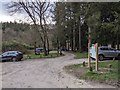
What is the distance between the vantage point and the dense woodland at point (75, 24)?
18.1 m

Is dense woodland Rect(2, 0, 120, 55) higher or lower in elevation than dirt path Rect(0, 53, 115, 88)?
higher

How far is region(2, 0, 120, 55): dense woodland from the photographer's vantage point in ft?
59.4

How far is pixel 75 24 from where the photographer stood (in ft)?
219

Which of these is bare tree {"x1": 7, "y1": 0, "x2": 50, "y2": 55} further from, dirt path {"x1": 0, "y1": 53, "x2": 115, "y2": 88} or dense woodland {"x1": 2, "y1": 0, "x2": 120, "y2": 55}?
dirt path {"x1": 0, "y1": 53, "x2": 115, "y2": 88}

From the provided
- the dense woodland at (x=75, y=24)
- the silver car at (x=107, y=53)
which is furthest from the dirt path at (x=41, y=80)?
the silver car at (x=107, y=53)

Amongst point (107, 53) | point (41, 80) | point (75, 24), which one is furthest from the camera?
point (75, 24)

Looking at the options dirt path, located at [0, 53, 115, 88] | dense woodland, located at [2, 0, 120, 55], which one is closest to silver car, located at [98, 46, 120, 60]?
dense woodland, located at [2, 0, 120, 55]

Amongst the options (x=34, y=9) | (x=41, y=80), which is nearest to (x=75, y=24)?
(x=34, y=9)

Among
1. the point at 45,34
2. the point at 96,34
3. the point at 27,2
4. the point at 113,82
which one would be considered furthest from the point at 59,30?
the point at 113,82

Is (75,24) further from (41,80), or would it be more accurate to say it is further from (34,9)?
(41,80)

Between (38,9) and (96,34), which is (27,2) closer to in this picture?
(38,9)

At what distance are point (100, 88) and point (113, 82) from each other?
5.37 ft

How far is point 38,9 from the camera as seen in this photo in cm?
5119

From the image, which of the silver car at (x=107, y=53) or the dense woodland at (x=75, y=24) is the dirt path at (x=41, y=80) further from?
the silver car at (x=107, y=53)
